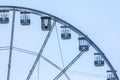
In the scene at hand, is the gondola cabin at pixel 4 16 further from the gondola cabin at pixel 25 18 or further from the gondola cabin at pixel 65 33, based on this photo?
the gondola cabin at pixel 65 33

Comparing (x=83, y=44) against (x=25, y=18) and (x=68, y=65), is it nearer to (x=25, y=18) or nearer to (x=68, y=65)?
(x=68, y=65)

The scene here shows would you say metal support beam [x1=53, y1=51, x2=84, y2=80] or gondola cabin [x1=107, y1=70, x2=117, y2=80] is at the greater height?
metal support beam [x1=53, y1=51, x2=84, y2=80]

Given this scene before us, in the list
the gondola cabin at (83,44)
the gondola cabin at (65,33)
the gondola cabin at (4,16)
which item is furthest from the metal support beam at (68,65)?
the gondola cabin at (4,16)

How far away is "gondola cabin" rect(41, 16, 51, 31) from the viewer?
2564cm

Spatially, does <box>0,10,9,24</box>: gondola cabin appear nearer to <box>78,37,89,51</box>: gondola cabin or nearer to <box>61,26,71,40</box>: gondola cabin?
<box>61,26,71,40</box>: gondola cabin

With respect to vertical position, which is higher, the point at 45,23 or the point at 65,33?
the point at 45,23

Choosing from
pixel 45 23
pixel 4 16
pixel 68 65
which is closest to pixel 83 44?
pixel 68 65

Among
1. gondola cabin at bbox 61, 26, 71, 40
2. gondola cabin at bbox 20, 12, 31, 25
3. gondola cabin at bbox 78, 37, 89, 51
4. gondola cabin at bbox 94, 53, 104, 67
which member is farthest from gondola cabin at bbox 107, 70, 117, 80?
gondola cabin at bbox 20, 12, 31, 25

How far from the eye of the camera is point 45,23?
2577cm

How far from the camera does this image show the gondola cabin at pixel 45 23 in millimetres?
25641

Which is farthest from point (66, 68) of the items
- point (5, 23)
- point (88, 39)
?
point (5, 23)

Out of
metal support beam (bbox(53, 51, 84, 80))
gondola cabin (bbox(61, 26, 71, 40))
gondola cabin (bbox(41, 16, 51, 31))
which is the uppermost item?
gondola cabin (bbox(41, 16, 51, 31))

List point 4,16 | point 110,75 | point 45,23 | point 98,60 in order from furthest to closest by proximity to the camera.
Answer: point 98,60
point 110,75
point 45,23
point 4,16

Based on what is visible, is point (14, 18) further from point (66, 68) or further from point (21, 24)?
point (66, 68)
